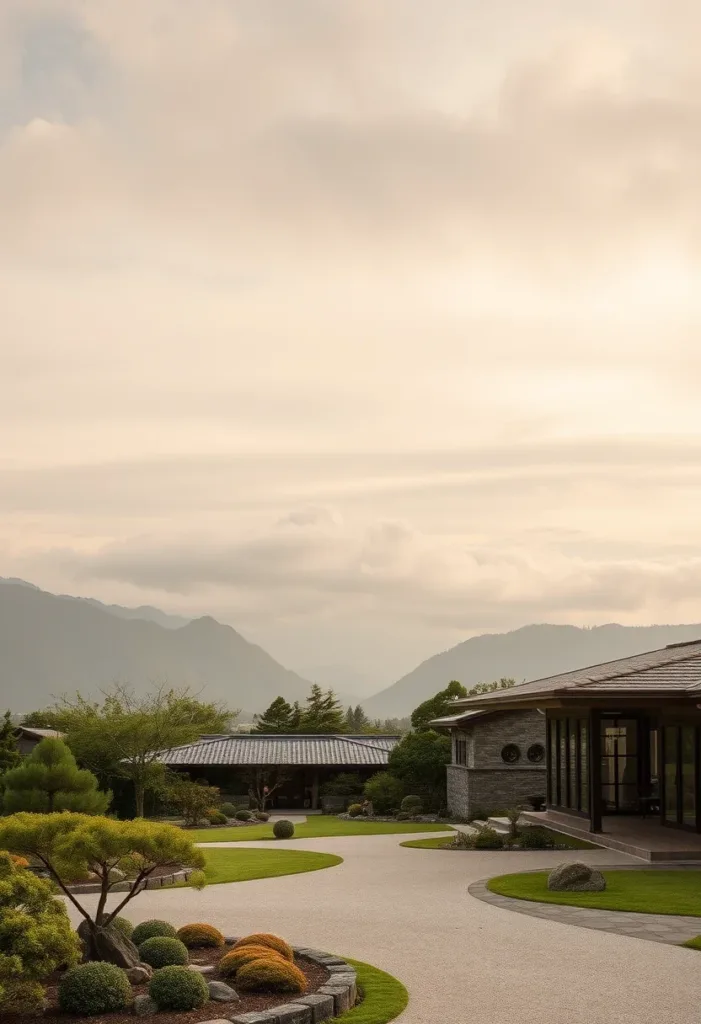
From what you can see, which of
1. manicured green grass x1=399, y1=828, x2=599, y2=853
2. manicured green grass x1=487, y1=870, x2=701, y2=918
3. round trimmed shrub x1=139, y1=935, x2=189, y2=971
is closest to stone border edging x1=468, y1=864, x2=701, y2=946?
manicured green grass x1=487, y1=870, x2=701, y2=918

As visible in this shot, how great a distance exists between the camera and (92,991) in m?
10.9

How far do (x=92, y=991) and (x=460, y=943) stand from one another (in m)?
5.18

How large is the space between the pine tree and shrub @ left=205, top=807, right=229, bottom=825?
28.4 feet

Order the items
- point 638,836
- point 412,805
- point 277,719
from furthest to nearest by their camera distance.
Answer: point 277,719 → point 412,805 → point 638,836

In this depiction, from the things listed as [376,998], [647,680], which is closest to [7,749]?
[647,680]

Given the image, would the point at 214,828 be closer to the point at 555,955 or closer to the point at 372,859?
the point at 372,859

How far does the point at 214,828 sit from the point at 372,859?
47.8ft

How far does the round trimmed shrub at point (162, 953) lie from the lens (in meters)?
12.5

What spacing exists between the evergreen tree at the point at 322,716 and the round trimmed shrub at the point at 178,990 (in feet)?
190

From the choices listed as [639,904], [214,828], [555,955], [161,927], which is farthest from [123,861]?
[214,828]

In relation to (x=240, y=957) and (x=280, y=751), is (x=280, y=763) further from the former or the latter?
(x=240, y=957)

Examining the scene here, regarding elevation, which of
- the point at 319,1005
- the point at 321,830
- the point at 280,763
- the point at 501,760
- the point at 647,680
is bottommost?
the point at 321,830

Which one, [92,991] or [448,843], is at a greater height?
[92,991]

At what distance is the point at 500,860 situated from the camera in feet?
79.0
